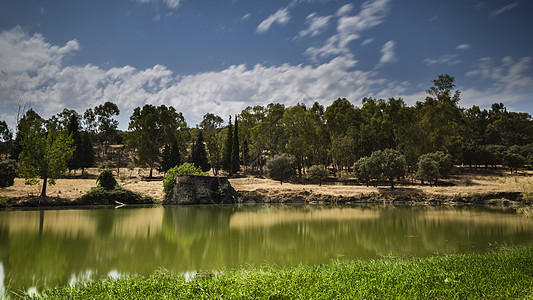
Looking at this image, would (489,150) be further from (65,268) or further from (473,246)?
(65,268)

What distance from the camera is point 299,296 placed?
5.45m

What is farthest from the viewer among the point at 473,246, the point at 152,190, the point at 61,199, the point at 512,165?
the point at 512,165

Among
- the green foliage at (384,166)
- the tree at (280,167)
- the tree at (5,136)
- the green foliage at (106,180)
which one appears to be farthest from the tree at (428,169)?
the tree at (5,136)

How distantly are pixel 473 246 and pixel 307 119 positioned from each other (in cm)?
4825

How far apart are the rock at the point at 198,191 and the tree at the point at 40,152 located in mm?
13233

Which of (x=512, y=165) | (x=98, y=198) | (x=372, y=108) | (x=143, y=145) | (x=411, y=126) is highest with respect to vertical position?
(x=372, y=108)

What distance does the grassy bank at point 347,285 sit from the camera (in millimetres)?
5590

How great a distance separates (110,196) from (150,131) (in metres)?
27.1

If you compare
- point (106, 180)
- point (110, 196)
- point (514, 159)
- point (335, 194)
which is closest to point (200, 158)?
point (106, 180)

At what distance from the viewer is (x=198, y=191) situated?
38625 mm

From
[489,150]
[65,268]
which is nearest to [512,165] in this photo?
[489,150]

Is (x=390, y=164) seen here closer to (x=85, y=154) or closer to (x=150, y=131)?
(x=150, y=131)

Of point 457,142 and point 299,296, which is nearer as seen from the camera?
point 299,296

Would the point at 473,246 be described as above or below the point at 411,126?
below
